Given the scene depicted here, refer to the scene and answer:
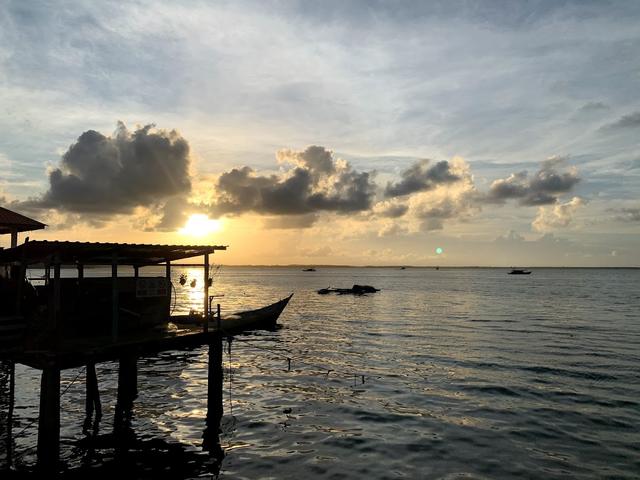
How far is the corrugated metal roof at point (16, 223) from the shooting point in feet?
74.6

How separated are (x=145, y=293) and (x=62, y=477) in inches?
297

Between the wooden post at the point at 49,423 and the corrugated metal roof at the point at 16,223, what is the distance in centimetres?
1194

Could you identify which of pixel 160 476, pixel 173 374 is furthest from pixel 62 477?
pixel 173 374

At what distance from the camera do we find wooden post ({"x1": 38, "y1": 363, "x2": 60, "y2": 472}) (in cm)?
1361

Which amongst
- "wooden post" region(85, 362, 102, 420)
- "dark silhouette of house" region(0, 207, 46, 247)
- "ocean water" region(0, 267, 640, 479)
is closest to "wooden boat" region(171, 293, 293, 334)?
"ocean water" region(0, 267, 640, 479)

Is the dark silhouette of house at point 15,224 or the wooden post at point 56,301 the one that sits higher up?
the dark silhouette of house at point 15,224

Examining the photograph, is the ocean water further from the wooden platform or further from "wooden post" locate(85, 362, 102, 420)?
the wooden platform

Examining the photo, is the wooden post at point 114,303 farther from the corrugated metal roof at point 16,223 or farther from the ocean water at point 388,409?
the corrugated metal roof at point 16,223

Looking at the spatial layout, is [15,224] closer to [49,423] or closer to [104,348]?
[104,348]

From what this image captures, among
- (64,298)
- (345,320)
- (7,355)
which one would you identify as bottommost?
(345,320)

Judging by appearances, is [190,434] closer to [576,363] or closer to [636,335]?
[576,363]

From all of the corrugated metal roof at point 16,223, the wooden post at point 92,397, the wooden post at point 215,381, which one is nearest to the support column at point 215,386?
the wooden post at point 215,381

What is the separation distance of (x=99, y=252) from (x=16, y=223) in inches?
346

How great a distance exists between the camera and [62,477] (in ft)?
47.4
